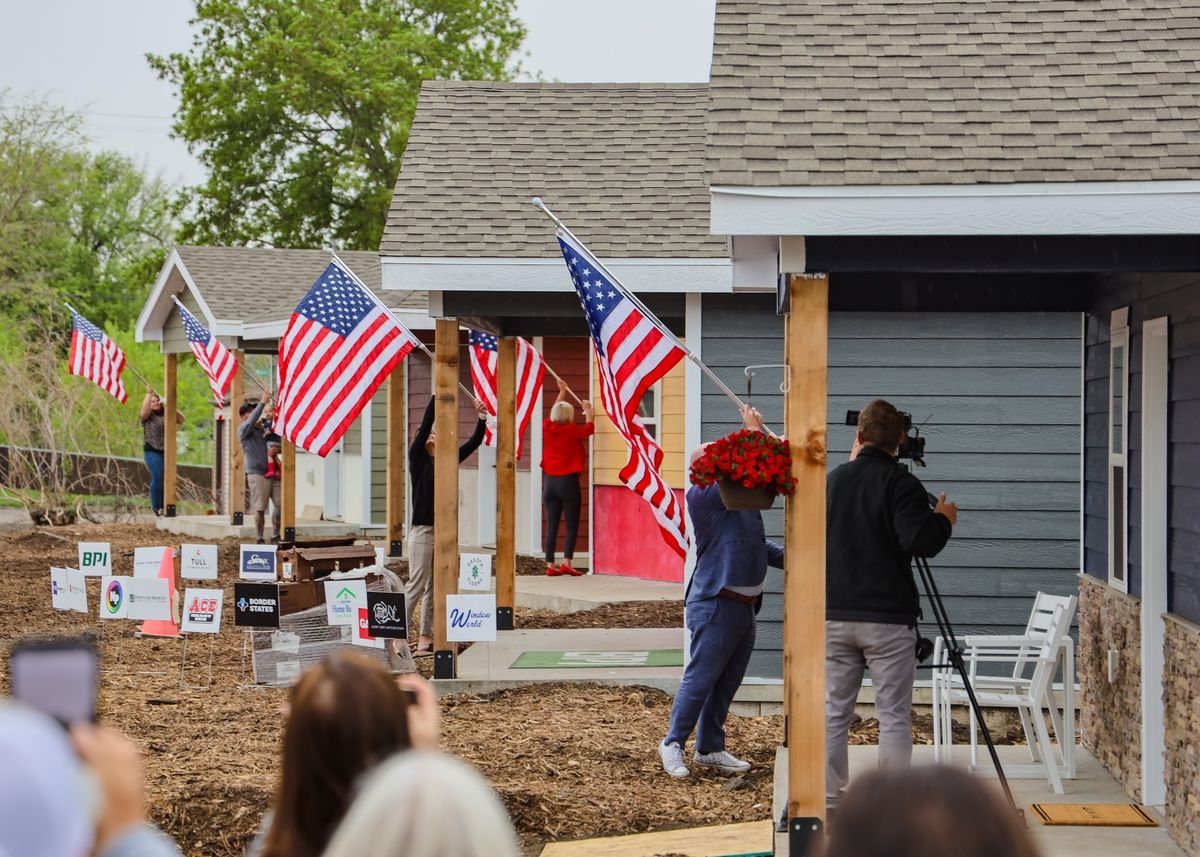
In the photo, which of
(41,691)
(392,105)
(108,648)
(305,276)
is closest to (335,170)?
(392,105)

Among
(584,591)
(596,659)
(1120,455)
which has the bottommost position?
(596,659)

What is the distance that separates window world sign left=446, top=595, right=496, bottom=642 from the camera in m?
9.47

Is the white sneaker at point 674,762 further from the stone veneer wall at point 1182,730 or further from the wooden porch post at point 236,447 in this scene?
the wooden porch post at point 236,447

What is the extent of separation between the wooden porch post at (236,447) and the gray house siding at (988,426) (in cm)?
1209

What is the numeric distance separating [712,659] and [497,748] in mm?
1643

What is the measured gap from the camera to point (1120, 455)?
301 inches

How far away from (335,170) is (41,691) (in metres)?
36.1

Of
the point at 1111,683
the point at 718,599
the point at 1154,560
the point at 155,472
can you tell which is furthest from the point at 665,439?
the point at 155,472

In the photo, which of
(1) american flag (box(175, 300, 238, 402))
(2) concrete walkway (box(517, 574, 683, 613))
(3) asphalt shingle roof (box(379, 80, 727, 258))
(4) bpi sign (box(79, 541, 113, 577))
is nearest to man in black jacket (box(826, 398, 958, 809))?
(3) asphalt shingle roof (box(379, 80, 727, 258))

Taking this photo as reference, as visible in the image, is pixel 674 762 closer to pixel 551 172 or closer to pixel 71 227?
pixel 551 172

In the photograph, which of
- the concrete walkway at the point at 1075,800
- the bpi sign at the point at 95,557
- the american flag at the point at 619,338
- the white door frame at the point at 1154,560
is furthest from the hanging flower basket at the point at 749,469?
the bpi sign at the point at 95,557

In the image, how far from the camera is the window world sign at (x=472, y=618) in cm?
947

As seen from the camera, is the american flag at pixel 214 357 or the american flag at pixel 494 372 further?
the american flag at pixel 214 357

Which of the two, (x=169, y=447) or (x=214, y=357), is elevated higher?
(x=214, y=357)
